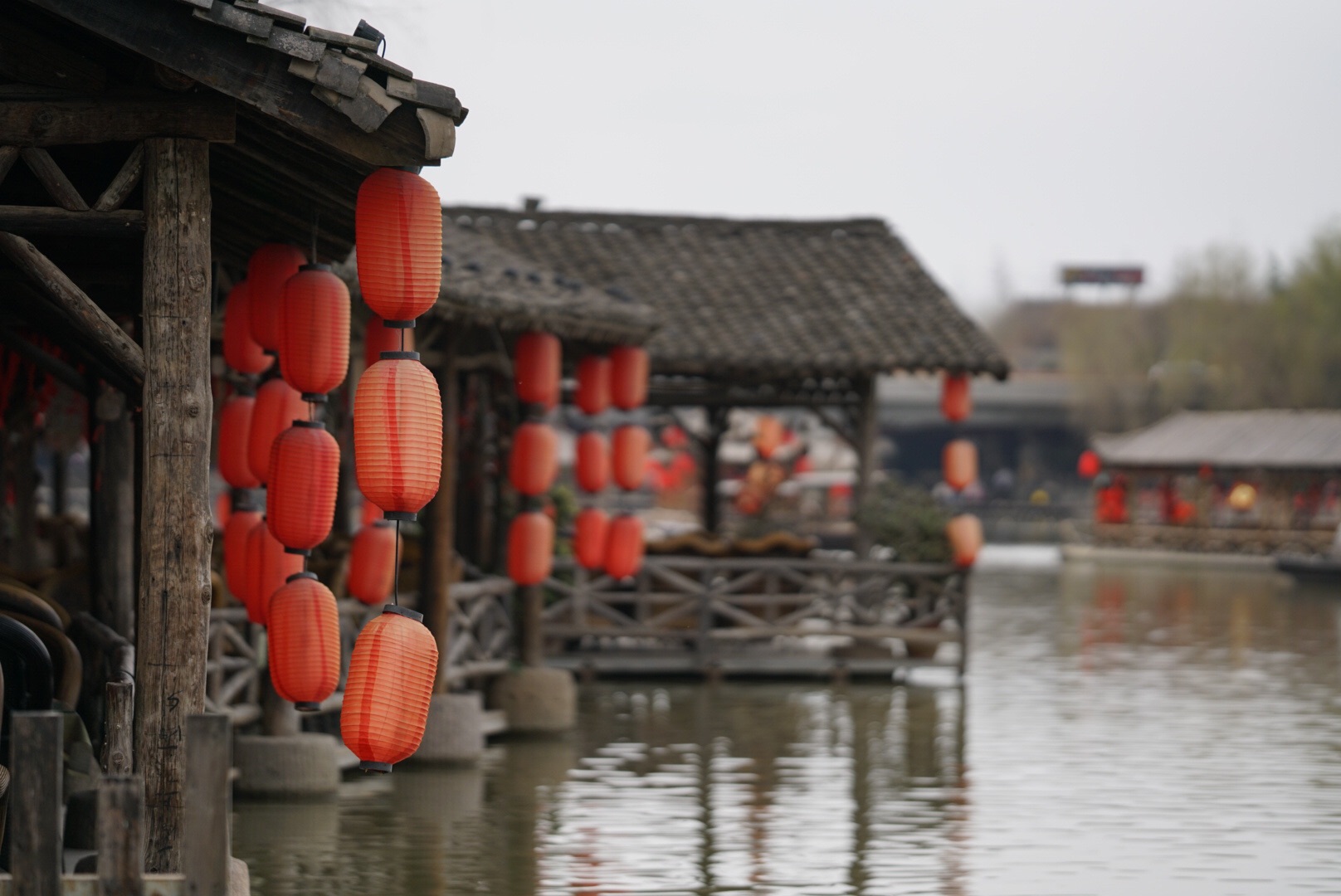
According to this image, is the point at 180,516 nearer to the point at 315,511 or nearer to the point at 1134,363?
the point at 315,511

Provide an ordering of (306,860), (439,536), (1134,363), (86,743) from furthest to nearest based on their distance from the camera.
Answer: (1134,363), (439,536), (306,860), (86,743)

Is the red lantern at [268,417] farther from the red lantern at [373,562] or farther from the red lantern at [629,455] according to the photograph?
the red lantern at [629,455]

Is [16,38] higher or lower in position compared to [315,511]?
higher

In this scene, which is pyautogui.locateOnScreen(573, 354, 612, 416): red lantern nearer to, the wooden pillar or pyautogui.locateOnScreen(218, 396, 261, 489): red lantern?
pyautogui.locateOnScreen(218, 396, 261, 489): red lantern

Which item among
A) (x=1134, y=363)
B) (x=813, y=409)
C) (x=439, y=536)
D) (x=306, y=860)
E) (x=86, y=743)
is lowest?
(x=306, y=860)

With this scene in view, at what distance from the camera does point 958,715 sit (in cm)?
1650

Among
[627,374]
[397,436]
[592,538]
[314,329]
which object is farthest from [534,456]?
[397,436]

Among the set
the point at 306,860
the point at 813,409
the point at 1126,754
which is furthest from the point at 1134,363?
the point at 306,860

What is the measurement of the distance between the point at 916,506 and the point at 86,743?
11.8 metres

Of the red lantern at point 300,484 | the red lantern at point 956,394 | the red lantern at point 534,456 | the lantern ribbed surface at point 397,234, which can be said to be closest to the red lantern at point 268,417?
the red lantern at point 300,484

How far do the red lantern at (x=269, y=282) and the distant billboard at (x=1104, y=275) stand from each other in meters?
98.1

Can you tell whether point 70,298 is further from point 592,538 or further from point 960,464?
point 960,464

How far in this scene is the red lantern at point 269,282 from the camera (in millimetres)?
9180

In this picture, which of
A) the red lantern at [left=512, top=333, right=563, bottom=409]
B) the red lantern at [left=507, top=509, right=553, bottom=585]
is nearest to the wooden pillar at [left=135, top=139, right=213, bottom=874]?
the red lantern at [left=512, top=333, right=563, bottom=409]
